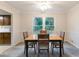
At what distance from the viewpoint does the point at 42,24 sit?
370 inches

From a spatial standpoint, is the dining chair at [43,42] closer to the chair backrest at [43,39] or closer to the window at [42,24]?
the chair backrest at [43,39]

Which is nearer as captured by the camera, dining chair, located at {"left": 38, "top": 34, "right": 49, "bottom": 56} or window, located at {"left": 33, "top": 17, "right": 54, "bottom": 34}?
dining chair, located at {"left": 38, "top": 34, "right": 49, "bottom": 56}

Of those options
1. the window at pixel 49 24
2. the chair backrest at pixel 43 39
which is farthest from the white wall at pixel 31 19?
the chair backrest at pixel 43 39

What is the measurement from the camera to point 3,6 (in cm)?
574

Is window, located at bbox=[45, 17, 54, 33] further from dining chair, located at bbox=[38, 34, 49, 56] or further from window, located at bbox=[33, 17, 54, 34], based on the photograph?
dining chair, located at bbox=[38, 34, 49, 56]

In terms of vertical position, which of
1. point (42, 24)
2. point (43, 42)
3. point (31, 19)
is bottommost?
point (43, 42)

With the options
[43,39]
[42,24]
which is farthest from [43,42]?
[42,24]

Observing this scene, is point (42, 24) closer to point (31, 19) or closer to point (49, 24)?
point (49, 24)

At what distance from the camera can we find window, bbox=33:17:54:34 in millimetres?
9398

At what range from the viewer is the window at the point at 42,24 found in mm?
9398

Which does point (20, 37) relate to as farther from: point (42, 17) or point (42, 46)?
point (42, 46)

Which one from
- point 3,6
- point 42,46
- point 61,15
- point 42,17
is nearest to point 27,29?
point 42,17

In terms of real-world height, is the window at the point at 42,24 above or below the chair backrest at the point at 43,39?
above

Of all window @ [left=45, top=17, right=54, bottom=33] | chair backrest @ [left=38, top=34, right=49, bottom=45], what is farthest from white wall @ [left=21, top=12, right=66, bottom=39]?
chair backrest @ [left=38, top=34, right=49, bottom=45]
